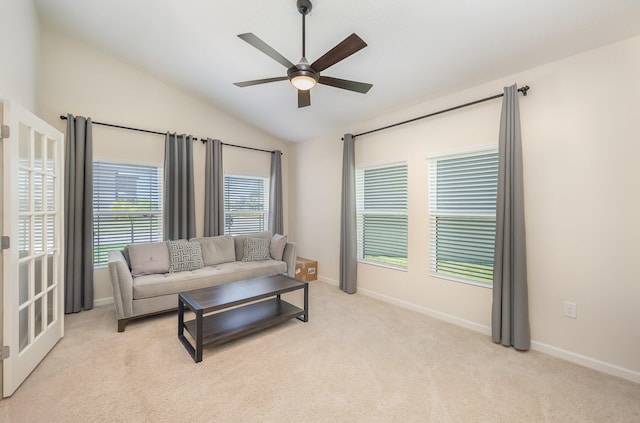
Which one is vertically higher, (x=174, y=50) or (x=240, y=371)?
(x=174, y=50)

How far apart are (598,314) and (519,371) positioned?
2.74 feet

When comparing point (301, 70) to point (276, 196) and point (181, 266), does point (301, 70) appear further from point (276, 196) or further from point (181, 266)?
point (276, 196)

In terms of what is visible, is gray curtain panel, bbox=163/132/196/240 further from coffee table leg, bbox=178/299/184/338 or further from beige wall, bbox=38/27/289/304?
coffee table leg, bbox=178/299/184/338

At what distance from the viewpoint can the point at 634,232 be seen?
2.16m

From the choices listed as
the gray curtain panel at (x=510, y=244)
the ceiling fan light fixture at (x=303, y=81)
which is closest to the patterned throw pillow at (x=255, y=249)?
the ceiling fan light fixture at (x=303, y=81)

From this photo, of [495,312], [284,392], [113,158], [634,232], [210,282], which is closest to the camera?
[284,392]

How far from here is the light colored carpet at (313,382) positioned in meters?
1.80

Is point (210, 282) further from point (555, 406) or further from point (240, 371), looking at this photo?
point (555, 406)

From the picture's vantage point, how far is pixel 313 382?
2115 millimetres

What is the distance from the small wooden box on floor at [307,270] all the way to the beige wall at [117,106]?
1848mm

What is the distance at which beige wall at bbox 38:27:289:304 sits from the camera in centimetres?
349

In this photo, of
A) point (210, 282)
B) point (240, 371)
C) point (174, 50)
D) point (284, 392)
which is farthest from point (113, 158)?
point (284, 392)

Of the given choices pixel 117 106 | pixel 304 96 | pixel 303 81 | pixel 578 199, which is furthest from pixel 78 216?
pixel 578 199

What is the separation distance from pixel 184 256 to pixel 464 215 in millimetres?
3599
